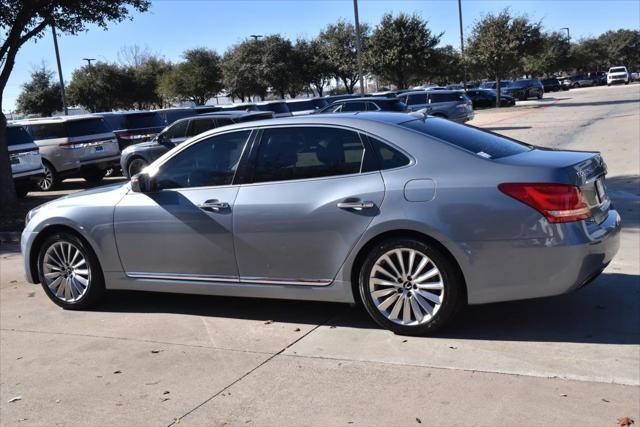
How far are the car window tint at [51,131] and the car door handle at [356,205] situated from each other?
13565 millimetres

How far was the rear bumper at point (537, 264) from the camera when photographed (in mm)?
4289

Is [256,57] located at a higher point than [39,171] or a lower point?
higher

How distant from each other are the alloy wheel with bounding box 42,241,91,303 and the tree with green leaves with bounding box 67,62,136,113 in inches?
1703

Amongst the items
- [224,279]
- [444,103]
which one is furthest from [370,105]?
[224,279]

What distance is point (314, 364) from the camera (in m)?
4.46

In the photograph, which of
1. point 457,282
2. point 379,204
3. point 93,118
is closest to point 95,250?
point 379,204

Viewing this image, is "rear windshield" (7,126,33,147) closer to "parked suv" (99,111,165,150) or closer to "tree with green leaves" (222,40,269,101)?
"parked suv" (99,111,165,150)

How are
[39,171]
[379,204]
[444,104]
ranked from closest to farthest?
[379,204] < [39,171] < [444,104]

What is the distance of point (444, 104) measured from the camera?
25.0m


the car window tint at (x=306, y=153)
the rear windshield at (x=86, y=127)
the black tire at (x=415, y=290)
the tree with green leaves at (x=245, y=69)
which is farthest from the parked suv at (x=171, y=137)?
the tree with green leaves at (x=245, y=69)

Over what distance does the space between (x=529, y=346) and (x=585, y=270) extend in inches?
26.1

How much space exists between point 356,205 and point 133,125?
51.7 ft

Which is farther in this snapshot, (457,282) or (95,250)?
(95,250)

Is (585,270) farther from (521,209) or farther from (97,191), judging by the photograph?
(97,191)
